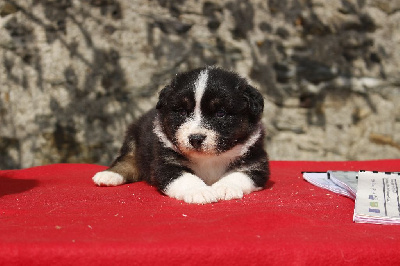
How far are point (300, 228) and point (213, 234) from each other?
49 centimetres

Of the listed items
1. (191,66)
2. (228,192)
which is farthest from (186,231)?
(191,66)

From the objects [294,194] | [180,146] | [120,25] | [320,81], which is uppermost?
[120,25]

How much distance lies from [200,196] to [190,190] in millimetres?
109

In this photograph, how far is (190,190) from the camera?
309 cm

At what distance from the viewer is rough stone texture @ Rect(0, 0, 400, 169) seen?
5.80 metres

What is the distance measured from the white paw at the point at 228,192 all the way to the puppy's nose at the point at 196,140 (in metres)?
0.32

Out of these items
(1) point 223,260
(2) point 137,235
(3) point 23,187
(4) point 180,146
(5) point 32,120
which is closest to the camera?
(1) point 223,260

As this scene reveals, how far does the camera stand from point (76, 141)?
589 centimetres

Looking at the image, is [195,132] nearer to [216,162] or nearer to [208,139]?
[208,139]

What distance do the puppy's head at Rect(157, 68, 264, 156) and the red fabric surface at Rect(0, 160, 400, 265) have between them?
1.38 feet

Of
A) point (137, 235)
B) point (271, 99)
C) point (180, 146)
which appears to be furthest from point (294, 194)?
point (271, 99)

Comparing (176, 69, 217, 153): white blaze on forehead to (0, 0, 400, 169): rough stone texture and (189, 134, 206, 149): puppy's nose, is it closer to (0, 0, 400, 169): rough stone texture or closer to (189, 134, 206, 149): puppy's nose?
(189, 134, 206, 149): puppy's nose

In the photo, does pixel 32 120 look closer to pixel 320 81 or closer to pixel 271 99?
Result: pixel 271 99

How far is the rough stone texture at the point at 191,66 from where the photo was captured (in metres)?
5.80
